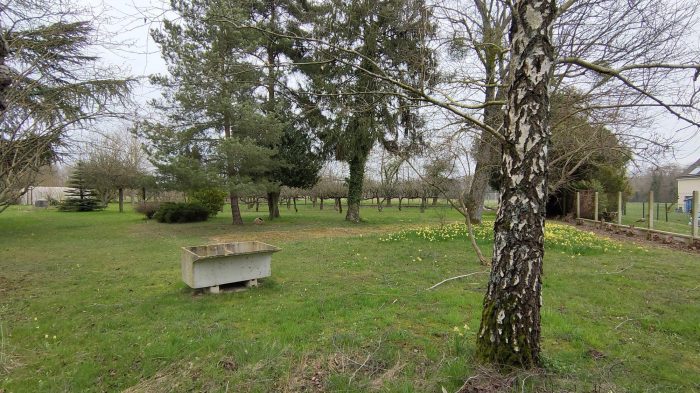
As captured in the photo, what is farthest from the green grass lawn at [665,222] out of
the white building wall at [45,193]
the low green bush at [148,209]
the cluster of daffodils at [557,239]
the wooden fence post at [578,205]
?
the white building wall at [45,193]

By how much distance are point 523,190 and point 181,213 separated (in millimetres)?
18065

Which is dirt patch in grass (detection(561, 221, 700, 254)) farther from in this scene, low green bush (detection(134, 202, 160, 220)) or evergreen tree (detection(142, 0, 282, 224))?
low green bush (detection(134, 202, 160, 220))

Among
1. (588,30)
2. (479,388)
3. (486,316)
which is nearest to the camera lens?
(479,388)

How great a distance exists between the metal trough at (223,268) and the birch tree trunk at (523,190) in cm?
380

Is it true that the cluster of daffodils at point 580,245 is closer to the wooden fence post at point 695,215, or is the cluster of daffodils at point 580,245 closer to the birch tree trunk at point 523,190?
the wooden fence post at point 695,215

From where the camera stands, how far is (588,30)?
477cm

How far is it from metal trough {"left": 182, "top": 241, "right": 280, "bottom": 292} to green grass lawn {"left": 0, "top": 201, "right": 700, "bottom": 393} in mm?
207

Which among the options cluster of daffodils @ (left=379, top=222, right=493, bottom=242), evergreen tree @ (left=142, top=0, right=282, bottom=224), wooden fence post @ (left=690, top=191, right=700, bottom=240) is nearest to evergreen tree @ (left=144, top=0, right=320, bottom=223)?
evergreen tree @ (left=142, top=0, right=282, bottom=224)

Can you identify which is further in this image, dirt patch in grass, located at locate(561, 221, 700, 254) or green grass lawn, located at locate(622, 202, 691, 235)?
green grass lawn, located at locate(622, 202, 691, 235)

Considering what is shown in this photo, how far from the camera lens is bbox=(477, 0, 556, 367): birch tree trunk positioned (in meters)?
2.43

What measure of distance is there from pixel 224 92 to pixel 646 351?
1402 cm

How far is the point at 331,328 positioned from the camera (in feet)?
12.3

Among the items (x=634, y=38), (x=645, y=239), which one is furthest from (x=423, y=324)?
(x=645, y=239)

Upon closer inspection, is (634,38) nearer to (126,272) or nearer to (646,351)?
(646,351)
